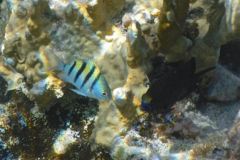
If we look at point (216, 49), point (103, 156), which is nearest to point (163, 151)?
point (103, 156)

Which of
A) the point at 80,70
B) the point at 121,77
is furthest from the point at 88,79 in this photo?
the point at 121,77

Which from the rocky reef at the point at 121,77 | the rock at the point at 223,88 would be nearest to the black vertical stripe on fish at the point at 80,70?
the rocky reef at the point at 121,77

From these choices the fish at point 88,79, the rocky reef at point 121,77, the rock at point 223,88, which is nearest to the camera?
the fish at point 88,79

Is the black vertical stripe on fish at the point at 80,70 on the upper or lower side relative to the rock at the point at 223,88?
lower

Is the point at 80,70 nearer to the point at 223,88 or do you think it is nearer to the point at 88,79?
the point at 88,79

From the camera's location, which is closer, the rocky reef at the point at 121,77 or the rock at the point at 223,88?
the rocky reef at the point at 121,77

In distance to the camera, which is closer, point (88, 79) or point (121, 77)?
point (88, 79)

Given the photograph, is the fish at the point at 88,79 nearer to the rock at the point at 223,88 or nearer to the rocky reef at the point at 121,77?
the rocky reef at the point at 121,77

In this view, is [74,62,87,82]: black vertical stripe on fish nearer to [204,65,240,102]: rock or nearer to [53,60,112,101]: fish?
[53,60,112,101]: fish
